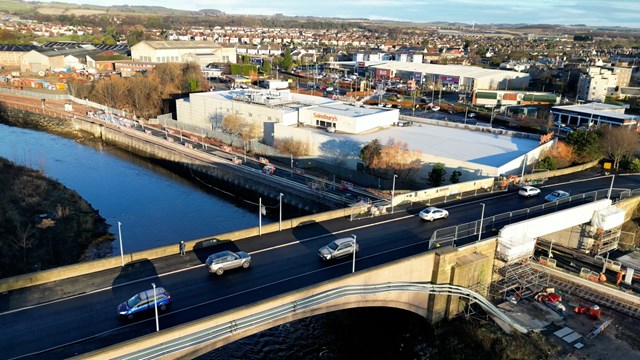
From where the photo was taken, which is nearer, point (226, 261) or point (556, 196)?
point (226, 261)

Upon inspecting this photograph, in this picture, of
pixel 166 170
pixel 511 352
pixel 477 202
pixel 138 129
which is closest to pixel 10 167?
pixel 166 170

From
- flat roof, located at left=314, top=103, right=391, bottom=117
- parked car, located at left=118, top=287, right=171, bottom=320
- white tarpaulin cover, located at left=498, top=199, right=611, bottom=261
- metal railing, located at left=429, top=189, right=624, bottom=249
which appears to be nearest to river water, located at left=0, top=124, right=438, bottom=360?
metal railing, located at left=429, top=189, right=624, bottom=249

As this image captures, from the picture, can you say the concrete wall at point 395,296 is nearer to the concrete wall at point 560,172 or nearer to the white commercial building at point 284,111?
the concrete wall at point 560,172

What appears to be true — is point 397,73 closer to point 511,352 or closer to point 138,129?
point 138,129

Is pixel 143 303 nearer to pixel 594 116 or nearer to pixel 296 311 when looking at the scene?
pixel 296 311

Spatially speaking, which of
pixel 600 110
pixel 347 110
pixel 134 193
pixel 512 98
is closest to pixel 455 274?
pixel 134 193

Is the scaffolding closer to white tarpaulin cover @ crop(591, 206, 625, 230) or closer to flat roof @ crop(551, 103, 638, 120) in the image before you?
white tarpaulin cover @ crop(591, 206, 625, 230)

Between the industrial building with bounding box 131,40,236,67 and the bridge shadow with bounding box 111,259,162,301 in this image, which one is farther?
the industrial building with bounding box 131,40,236,67
